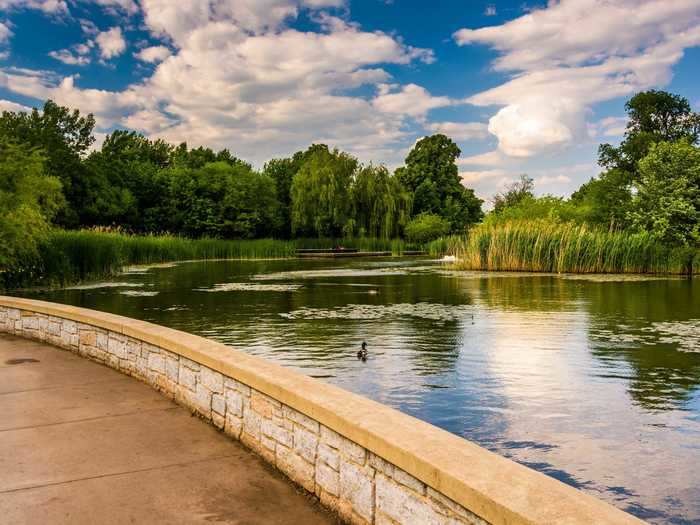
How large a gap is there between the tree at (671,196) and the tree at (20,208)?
2562cm

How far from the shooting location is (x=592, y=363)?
946 centimetres

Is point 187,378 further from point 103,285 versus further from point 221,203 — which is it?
point 221,203

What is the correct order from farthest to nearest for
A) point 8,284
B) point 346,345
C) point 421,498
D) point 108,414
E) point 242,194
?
point 242,194 < point 8,284 < point 346,345 < point 108,414 < point 421,498

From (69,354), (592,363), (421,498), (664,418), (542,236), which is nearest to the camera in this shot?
(421,498)

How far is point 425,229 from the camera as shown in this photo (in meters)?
61.6

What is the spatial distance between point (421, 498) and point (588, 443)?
11.5 feet

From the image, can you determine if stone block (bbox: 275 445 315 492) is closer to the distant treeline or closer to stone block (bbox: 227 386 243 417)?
stone block (bbox: 227 386 243 417)

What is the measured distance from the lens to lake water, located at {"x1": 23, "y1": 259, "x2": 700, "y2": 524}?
561 centimetres

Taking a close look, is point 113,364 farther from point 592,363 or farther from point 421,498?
point 592,363

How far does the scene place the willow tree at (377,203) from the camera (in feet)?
184

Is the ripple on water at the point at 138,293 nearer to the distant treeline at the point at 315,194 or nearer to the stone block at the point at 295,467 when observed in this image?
the distant treeline at the point at 315,194

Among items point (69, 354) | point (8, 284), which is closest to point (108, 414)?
point (69, 354)

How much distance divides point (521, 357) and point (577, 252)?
2043cm

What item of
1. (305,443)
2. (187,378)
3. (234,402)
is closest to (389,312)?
(187,378)
